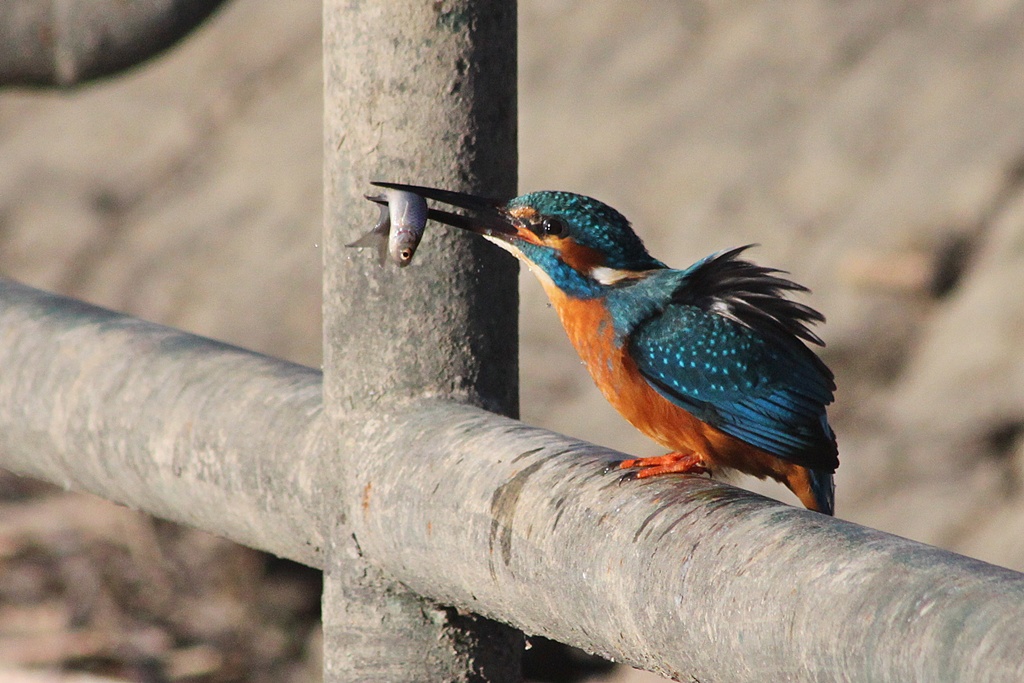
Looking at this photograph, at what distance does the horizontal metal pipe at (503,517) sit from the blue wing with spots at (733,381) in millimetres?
490

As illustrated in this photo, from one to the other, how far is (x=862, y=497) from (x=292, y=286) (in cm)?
254

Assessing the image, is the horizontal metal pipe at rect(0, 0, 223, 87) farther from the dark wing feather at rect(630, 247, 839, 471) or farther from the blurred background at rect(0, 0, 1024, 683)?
the blurred background at rect(0, 0, 1024, 683)

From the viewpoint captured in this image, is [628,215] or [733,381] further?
[628,215]

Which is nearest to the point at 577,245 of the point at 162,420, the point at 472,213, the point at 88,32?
the point at 472,213

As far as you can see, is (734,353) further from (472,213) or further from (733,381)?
(472,213)

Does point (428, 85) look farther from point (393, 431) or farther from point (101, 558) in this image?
point (101, 558)

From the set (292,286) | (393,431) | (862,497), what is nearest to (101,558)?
(292,286)

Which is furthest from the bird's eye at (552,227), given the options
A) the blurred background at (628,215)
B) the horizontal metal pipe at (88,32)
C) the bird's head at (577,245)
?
the blurred background at (628,215)

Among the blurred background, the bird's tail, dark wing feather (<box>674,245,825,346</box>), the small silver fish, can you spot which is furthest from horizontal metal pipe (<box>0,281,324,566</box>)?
the blurred background

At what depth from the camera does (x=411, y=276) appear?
6.94 feet

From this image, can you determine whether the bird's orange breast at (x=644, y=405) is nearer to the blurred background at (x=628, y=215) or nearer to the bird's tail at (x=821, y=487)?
the bird's tail at (x=821, y=487)

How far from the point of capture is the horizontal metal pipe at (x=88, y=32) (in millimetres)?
2682

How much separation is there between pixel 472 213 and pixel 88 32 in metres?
1.06

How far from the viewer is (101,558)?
601cm
